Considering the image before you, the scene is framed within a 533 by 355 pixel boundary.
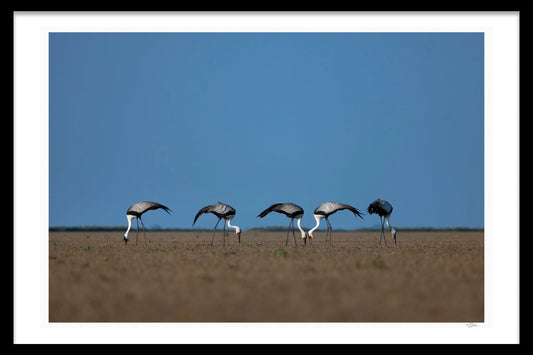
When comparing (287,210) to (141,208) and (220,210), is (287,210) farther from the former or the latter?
(141,208)

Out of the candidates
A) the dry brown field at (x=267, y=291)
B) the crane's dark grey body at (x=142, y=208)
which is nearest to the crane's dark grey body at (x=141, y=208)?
the crane's dark grey body at (x=142, y=208)

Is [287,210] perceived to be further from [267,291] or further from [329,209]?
[267,291]

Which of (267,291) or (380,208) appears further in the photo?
(380,208)

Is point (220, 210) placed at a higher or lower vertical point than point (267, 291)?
higher

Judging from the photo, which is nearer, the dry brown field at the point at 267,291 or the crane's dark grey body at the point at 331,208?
the dry brown field at the point at 267,291

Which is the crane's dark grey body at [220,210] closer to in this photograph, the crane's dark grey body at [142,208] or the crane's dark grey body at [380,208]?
the crane's dark grey body at [142,208]

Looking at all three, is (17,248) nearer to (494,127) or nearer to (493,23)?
(494,127)

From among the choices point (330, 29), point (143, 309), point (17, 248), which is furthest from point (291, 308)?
point (330, 29)

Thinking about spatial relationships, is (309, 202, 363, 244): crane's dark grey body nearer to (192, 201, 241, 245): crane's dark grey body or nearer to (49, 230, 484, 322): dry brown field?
(192, 201, 241, 245): crane's dark grey body

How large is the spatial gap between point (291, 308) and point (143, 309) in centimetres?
239

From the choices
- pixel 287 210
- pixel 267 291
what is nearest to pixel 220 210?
pixel 287 210

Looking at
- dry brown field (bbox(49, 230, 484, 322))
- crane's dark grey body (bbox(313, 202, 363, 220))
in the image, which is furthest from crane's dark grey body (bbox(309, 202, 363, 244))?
dry brown field (bbox(49, 230, 484, 322))

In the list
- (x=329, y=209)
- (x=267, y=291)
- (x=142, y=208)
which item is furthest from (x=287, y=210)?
(x=267, y=291)

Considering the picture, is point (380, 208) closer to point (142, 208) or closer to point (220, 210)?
point (220, 210)
